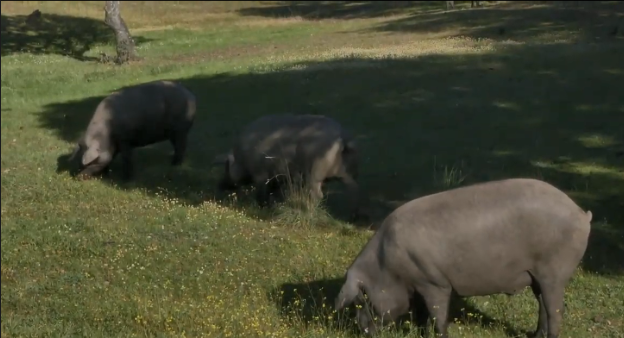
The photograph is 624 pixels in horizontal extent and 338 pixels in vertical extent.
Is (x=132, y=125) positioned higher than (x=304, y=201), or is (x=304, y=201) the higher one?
(x=132, y=125)

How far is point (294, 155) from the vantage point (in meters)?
12.1

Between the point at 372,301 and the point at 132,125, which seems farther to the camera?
the point at 132,125

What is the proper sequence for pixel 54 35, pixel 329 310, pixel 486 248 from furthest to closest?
pixel 54 35, pixel 329 310, pixel 486 248

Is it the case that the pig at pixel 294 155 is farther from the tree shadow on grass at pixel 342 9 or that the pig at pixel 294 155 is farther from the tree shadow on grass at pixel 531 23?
the tree shadow on grass at pixel 342 9

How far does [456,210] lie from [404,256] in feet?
1.88

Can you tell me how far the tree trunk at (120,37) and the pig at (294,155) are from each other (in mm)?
16947

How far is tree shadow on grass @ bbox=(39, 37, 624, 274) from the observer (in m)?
13.2

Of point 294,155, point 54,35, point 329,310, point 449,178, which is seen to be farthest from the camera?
point 54,35

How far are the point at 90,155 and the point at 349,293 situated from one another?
8.18 m

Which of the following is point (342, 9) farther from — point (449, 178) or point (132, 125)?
point (449, 178)

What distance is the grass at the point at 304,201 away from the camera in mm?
9078

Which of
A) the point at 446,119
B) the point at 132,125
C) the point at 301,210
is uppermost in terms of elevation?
the point at 132,125

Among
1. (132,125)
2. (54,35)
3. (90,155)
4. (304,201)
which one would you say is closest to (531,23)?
(132,125)

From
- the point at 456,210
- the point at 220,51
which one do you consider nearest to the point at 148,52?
the point at 220,51
